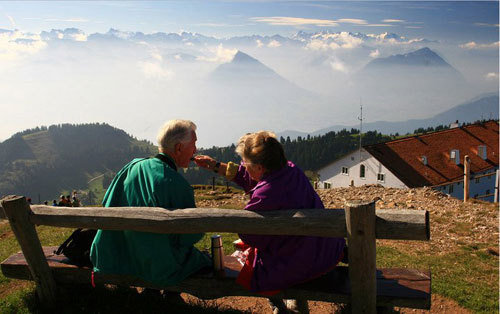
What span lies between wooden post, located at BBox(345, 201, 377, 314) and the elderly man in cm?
165

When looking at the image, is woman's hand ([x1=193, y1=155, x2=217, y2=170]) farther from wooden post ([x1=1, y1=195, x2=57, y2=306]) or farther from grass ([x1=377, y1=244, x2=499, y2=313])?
grass ([x1=377, y1=244, x2=499, y2=313])

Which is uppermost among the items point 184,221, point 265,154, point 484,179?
point 265,154

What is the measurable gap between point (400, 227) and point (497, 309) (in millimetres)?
4985

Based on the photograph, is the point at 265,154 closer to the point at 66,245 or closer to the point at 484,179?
the point at 66,245

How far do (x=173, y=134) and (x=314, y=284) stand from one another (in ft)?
7.24

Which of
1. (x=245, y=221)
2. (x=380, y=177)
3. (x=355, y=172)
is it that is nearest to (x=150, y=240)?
(x=245, y=221)


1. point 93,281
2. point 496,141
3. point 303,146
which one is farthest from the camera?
point 303,146

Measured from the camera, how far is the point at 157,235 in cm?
433

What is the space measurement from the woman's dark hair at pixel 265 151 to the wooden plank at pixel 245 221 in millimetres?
491

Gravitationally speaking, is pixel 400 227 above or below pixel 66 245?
above

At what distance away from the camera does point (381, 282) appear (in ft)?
14.3

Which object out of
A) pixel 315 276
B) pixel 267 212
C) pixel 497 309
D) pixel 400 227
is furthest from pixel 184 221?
pixel 497 309

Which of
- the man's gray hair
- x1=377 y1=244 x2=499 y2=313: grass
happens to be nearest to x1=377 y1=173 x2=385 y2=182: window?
x1=377 y1=244 x2=499 y2=313: grass

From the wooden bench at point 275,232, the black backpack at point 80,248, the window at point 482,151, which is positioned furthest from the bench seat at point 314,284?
the window at point 482,151
